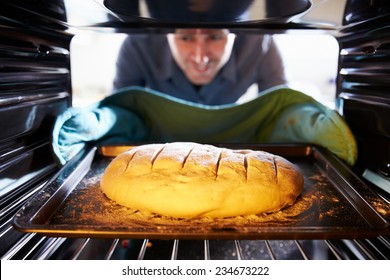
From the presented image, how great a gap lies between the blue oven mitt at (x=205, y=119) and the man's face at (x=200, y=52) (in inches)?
16.4

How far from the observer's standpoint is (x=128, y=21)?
3.59ft

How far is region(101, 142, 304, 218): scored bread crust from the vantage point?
897 mm

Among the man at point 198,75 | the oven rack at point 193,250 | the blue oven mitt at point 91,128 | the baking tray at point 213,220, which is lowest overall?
the oven rack at point 193,250

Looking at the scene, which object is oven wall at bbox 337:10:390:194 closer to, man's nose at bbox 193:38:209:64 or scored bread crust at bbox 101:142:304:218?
scored bread crust at bbox 101:142:304:218

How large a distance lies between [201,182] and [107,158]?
1.90ft

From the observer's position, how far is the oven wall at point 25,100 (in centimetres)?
91

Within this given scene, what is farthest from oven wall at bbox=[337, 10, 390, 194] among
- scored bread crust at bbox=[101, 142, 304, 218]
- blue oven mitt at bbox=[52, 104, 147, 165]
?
blue oven mitt at bbox=[52, 104, 147, 165]

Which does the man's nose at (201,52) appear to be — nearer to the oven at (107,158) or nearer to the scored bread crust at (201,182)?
the oven at (107,158)

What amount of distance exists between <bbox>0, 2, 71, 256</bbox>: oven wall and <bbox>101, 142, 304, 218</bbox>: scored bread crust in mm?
255

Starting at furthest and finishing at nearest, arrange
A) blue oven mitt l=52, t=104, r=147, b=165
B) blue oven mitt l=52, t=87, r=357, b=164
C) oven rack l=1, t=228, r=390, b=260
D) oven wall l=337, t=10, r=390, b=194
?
blue oven mitt l=52, t=87, r=357, b=164, blue oven mitt l=52, t=104, r=147, b=165, oven wall l=337, t=10, r=390, b=194, oven rack l=1, t=228, r=390, b=260

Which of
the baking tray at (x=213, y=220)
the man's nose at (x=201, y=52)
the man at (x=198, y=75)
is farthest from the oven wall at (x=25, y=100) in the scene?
the man at (x=198, y=75)

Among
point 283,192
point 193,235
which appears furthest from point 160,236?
point 283,192

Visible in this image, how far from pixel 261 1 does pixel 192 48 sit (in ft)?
3.58
